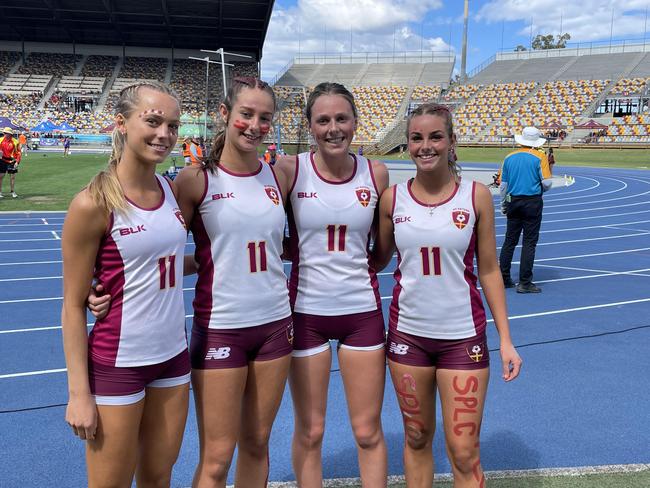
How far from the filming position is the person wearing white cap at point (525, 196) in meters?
6.59

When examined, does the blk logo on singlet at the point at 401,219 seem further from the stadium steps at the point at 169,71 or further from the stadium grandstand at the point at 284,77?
the stadium steps at the point at 169,71

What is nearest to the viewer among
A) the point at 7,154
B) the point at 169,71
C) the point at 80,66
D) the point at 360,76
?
the point at 7,154

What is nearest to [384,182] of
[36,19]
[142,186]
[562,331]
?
[142,186]

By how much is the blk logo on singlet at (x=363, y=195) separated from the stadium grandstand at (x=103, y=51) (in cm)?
4039

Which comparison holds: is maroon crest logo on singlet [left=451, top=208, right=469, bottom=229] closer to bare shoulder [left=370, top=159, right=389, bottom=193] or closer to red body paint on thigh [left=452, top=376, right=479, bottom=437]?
bare shoulder [left=370, top=159, right=389, bottom=193]

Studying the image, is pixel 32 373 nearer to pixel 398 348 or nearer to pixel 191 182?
pixel 191 182

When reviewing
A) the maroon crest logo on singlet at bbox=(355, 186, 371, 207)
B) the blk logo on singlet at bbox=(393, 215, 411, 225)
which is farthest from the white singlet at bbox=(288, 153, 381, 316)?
the blk logo on singlet at bbox=(393, 215, 411, 225)

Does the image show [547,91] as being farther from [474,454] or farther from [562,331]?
[474,454]

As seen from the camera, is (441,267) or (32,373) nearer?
(441,267)

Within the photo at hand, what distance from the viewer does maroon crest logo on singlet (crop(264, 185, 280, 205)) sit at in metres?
2.30

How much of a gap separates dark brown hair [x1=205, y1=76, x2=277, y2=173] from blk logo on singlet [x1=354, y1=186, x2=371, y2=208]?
1.66 ft

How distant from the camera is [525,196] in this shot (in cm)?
670

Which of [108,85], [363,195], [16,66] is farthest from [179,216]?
[16,66]

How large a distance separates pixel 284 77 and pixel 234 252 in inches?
2353
